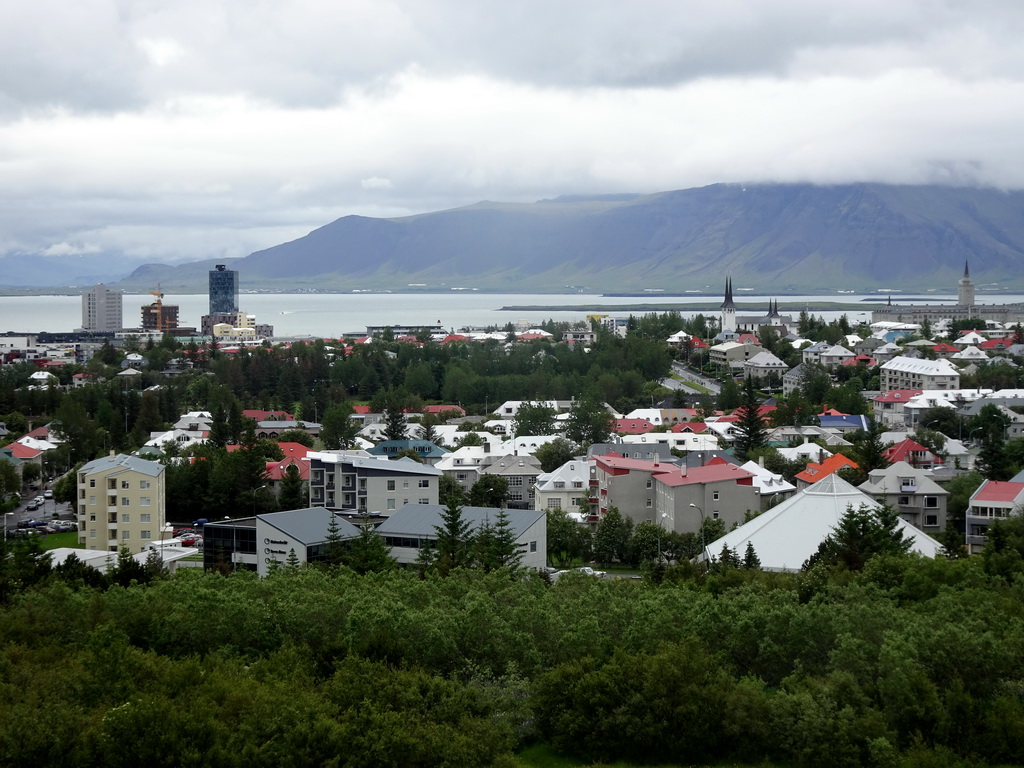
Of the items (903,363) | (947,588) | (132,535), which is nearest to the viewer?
(947,588)

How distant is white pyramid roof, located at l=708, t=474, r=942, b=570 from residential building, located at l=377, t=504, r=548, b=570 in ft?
11.7

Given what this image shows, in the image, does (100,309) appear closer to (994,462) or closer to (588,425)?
(588,425)

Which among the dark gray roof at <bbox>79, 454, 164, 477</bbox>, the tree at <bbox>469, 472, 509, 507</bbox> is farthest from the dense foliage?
the tree at <bbox>469, 472, 509, 507</bbox>

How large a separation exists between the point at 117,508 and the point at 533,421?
22.7 meters

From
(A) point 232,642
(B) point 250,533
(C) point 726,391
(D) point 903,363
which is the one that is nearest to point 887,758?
(A) point 232,642

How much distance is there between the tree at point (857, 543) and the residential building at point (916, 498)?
695 cm

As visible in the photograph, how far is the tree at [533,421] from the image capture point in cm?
5106

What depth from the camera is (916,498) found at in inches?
1282

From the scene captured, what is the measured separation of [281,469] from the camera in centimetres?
3909

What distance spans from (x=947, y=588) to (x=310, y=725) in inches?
418

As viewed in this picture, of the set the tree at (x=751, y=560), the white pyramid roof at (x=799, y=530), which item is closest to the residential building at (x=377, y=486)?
the white pyramid roof at (x=799, y=530)

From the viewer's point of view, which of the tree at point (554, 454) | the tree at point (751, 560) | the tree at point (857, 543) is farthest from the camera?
the tree at point (554, 454)

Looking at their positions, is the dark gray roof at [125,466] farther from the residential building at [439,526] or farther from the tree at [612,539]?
the tree at [612,539]

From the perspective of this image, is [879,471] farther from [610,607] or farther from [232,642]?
[232,642]
